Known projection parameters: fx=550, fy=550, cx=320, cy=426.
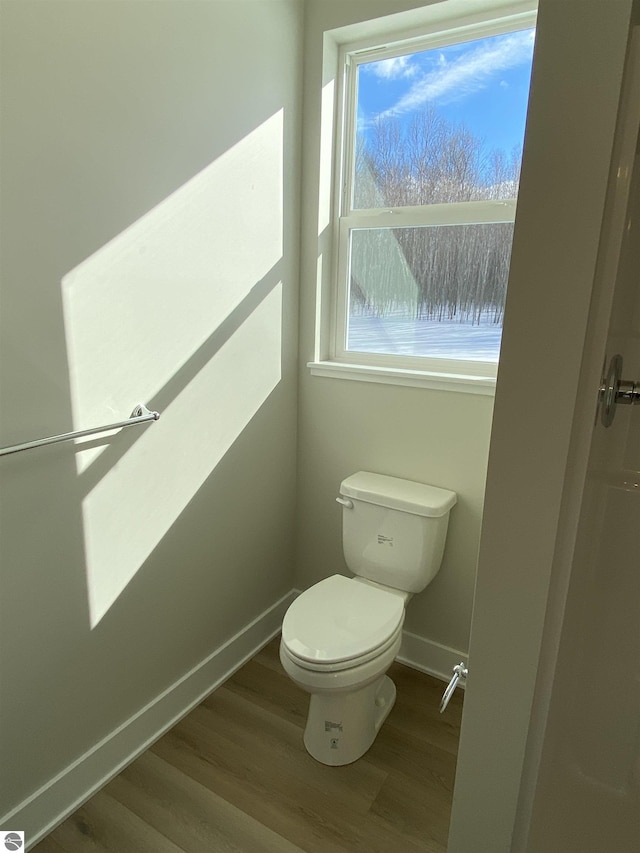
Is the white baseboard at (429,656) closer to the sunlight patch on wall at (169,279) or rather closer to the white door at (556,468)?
the white door at (556,468)

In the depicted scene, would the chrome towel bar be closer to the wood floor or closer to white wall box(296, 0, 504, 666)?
white wall box(296, 0, 504, 666)

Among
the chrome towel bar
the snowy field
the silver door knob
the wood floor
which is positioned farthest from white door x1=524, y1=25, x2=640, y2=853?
the chrome towel bar

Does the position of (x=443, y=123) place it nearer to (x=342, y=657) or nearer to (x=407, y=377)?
(x=407, y=377)

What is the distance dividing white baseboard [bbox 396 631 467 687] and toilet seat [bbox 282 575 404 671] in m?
0.41

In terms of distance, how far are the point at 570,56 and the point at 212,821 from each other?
71.7 inches

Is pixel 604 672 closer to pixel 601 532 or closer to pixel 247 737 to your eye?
pixel 601 532

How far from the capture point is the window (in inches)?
69.4

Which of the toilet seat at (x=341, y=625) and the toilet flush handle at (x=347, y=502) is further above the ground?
the toilet flush handle at (x=347, y=502)

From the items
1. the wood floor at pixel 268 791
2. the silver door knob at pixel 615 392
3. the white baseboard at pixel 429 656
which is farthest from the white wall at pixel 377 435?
the silver door knob at pixel 615 392

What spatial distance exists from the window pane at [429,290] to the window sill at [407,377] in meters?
0.11

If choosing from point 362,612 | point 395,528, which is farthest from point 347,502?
point 362,612

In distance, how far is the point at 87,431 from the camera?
135 cm

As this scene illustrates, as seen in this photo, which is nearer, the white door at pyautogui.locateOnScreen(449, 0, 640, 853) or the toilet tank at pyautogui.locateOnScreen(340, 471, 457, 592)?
the white door at pyautogui.locateOnScreen(449, 0, 640, 853)

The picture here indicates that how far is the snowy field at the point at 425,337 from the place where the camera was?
1871 millimetres
